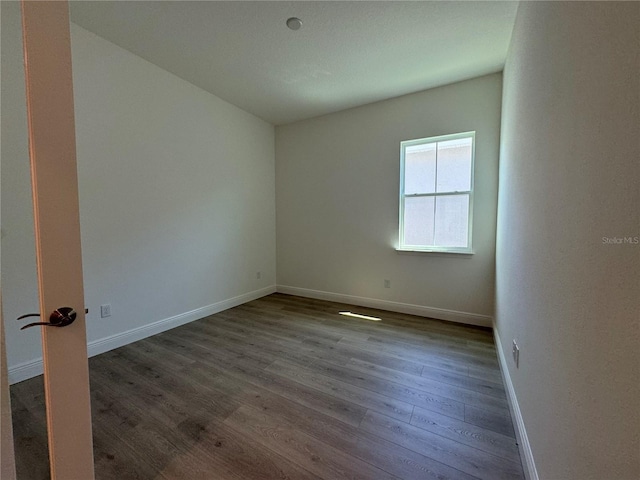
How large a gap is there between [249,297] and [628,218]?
4.03m

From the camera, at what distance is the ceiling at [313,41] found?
77.7 inches

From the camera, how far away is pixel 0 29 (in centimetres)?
100

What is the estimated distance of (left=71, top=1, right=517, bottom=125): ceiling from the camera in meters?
1.97

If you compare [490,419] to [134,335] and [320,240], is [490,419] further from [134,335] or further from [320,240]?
[134,335]

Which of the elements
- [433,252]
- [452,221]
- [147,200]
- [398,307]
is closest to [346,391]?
[398,307]

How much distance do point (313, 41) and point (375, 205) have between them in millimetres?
2034

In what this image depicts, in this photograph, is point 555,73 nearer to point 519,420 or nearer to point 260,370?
point 519,420

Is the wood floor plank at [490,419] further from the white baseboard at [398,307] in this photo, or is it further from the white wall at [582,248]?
the white baseboard at [398,307]

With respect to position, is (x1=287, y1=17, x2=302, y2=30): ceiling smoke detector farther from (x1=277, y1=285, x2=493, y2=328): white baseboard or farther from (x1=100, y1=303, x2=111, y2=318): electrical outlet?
(x1=277, y1=285, x2=493, y2=328): white baseboard

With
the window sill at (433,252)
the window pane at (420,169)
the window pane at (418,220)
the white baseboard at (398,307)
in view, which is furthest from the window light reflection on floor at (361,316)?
the window pane at (420,169)

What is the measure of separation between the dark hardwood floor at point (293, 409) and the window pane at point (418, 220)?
1.22 metres

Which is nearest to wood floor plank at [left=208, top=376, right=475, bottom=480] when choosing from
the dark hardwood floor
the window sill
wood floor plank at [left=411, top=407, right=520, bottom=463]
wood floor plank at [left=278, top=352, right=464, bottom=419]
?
the dark hardwood floor

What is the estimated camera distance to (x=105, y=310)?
243 cm

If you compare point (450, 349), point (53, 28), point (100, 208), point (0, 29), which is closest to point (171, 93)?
point (100, 208)
